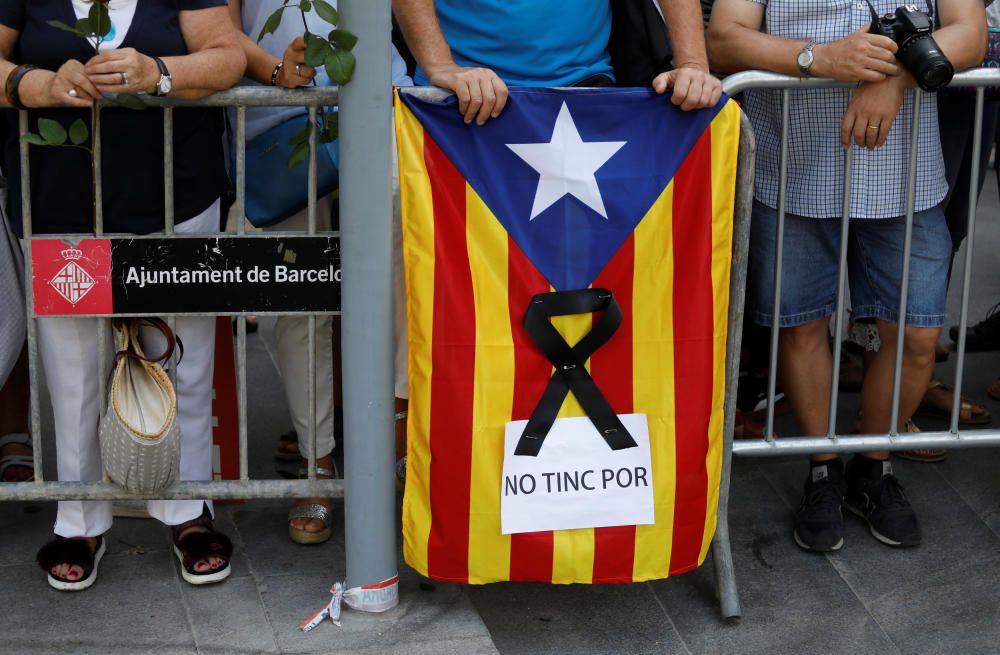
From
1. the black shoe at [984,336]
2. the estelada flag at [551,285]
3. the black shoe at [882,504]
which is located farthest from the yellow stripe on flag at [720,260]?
the black shoe at [984,336]

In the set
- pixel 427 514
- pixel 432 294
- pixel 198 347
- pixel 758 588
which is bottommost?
pixel 758 588

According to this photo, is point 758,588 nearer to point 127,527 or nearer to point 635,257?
point 635,257

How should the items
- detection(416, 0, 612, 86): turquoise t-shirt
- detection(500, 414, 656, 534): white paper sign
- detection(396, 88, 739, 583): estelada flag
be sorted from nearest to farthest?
detection(396, 88, 739, 583): estelada flag < detection(500, 414, 656, 534): white paper sign < detection(416, 0, 612, 86): turquoise t-shirt

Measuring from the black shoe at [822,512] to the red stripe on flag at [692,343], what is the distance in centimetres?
62

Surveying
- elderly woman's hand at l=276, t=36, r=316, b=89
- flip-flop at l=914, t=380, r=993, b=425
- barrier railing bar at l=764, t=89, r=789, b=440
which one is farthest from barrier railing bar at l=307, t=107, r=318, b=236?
flip-flop at l=914, t=380, r=993, b=425

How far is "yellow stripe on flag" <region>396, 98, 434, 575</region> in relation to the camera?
11.1ft

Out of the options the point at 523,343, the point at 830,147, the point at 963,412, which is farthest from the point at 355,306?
the point at 963,412

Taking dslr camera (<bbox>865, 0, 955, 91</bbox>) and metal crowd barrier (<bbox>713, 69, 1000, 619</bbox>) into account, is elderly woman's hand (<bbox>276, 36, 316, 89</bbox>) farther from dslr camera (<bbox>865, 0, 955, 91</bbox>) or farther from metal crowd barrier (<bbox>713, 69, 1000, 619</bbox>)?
dslr camera (<bbox>865, 0, 955, 91</bbox>)

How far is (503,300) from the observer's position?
11.4 feet

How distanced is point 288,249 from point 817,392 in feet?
5.70

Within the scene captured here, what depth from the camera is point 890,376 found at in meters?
4.32

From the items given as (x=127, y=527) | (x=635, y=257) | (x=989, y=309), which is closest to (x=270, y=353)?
(x=127, y=527)

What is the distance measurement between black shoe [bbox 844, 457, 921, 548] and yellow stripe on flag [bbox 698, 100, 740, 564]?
29.7 inches

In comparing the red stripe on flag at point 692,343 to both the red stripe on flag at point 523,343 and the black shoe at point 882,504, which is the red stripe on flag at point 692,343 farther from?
the black shoe at point 882,504
